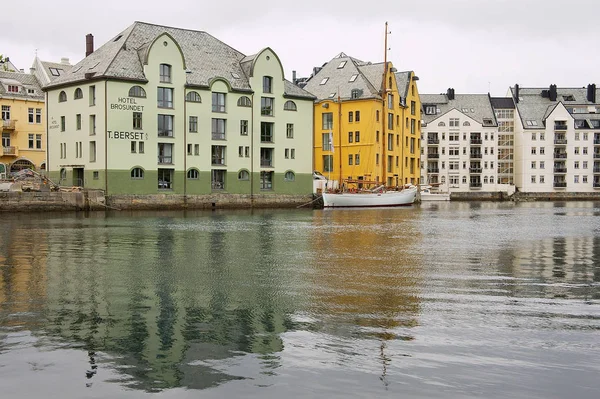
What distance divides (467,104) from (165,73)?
3300 inches

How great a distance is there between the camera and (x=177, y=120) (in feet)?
254

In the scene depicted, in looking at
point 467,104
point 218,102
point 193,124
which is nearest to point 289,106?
point 218,102

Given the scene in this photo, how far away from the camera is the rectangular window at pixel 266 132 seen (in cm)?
8506

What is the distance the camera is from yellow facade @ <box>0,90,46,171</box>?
299 feet

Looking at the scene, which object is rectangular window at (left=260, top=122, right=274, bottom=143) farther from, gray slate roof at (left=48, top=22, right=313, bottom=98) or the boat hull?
the boat hull

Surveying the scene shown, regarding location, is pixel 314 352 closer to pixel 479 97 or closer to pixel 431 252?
pixel 431 252

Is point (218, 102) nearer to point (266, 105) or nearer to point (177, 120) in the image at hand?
point (177, 120)

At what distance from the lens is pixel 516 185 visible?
146 m

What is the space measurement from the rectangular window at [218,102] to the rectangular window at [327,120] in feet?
79.1

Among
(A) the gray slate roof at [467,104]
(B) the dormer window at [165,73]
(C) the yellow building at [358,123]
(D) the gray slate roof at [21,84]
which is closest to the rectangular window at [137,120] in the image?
(B) the dormer window at [165,73]

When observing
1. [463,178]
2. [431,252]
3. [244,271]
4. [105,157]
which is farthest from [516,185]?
[244,271]

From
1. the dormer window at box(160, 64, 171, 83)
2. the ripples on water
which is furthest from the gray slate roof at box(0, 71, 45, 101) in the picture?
the ripples on water

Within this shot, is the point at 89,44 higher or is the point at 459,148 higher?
the point at 89,44

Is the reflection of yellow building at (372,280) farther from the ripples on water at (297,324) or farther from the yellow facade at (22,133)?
the yellow facade at (22,133)
